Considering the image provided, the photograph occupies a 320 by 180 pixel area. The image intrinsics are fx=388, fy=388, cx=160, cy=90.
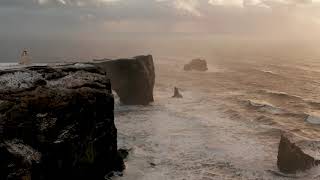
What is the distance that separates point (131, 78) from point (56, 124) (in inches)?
1176

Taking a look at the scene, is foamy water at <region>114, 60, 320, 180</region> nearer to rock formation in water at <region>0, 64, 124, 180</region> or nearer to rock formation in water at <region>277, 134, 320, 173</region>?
rock formation in water at <region>277, 134, 320, 173</region>

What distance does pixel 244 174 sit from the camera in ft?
101

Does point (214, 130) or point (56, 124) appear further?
point (214, 130)

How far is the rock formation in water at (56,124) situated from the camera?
21422mm

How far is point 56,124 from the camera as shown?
2348 cm

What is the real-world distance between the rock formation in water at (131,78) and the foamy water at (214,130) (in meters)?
1.97

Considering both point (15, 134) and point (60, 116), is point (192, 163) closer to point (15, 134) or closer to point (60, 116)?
point (60, 116)

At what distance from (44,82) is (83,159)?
5.63 meters

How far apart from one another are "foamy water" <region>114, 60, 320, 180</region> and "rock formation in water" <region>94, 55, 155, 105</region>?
1.97 metres

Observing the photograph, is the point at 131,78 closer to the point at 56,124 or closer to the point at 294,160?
the point at 294,160

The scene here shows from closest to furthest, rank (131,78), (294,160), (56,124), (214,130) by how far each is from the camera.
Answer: (56,124)
(294,160)
(214,130)
(131,78)

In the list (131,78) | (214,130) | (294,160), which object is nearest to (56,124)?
(294,160)

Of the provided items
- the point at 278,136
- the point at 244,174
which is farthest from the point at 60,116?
the point at 278,136

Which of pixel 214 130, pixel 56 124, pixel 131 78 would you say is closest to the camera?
pixel 56 124
